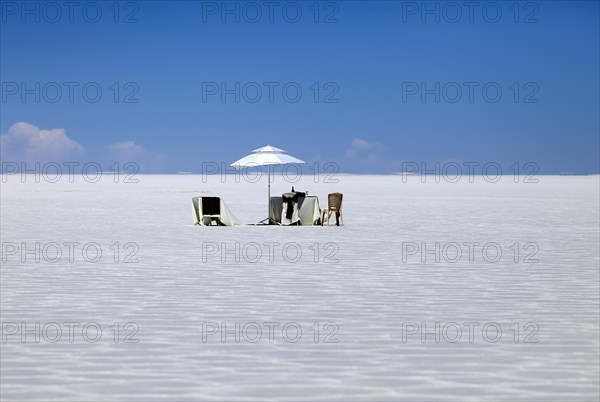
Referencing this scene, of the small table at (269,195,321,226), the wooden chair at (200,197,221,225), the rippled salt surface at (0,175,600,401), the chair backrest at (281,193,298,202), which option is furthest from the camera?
the chair backrest at (281,193,298,202)

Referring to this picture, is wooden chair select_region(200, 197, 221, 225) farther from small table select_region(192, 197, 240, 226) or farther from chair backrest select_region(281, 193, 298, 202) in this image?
chair backrest select_region(281, 193, 298, 202)

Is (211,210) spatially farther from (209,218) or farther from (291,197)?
(291,197)

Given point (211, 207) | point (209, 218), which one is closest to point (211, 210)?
point (211, 207)

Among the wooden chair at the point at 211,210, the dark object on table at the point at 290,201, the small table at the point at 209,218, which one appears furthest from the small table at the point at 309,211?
the wooden chair at the point at 211,210

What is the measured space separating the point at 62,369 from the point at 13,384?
1.21 feet

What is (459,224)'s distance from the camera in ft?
58.5

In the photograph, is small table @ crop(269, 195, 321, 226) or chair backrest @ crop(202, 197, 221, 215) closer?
chair backrest @ crop(202, 197, 221, 215)

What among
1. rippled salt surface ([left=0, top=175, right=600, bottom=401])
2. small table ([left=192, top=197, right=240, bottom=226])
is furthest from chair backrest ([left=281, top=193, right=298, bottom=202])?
rippled salt surface ([left=0, top=175, right=600, bottom=401])

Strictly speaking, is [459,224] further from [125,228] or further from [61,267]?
[61,267]

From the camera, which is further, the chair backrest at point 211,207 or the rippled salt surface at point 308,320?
the chair backrest at point 211,207

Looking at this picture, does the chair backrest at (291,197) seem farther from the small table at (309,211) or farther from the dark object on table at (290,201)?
the small table at (309,211)

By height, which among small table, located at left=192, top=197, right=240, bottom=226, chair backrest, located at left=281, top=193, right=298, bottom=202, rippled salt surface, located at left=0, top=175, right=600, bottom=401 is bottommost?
rippled salt surface, located at left=0, top=175, right=600, bottom=401

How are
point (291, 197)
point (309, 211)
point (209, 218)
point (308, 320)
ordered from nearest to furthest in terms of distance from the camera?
point (308, 320) → point (209, 218) → point (309, 211) → point (291, 197)

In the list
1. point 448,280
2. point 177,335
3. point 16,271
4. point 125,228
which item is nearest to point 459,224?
point 125,228
